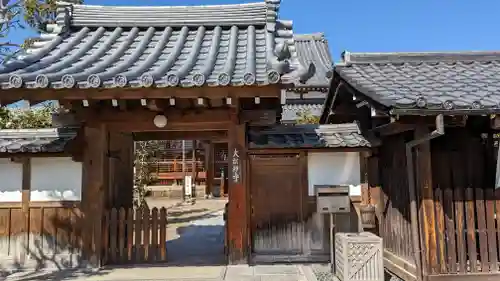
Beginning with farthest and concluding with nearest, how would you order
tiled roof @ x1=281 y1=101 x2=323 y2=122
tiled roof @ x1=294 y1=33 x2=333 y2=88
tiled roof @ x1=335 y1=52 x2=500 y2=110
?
1. tiled roof @ x1=294 y1=33 x2=333 y2=88
2. tiled roof @ x1=281 y1=101 x2=323 y2=122
3. tiled roof @ x1=335 y1=52 x2=500 y2=110

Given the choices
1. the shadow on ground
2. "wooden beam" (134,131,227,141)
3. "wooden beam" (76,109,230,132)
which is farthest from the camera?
"wooden beam" (134,131,227,141)

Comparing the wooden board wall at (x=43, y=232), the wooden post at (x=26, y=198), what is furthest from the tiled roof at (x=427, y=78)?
the wooden post at (x=26, y=198)

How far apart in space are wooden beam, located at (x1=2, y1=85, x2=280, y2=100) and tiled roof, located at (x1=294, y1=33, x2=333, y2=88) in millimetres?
16638

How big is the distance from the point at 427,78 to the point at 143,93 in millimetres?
4948

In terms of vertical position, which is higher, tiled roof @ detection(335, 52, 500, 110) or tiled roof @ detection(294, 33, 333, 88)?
tiled roof @ detection(294, 33, 333, 88)

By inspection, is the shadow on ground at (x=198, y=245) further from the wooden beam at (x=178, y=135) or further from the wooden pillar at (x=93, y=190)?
the wooden beam at (x=178, y=135)

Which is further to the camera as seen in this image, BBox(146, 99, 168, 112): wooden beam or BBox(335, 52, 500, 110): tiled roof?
BBox(146, 99, 168, 112): wooden beam

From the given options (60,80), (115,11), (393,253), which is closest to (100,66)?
(60,80)

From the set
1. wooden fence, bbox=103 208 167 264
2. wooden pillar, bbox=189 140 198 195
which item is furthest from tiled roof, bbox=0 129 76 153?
wooden pillar, bbox=189 140 198 195

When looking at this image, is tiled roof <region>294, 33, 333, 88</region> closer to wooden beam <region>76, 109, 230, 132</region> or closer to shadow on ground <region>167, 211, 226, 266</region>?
shadow on ground <region>167, 211, 226, 266</region>

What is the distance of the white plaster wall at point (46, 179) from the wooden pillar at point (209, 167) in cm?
1847

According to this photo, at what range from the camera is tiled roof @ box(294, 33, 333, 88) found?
74.8 ft

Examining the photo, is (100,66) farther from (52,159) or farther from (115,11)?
(115,11)

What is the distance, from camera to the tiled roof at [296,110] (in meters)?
19.6
